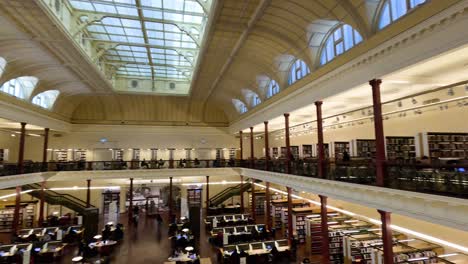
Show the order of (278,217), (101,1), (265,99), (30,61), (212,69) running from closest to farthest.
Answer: (101,1) → (30,61) → (212,69) → (265,99) → (278,217)

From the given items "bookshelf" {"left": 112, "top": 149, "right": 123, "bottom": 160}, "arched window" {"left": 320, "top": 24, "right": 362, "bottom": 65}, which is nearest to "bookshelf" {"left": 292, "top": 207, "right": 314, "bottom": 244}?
"arched window" {"left": 320, "top": 24, "right": 362, "bottom": 65}

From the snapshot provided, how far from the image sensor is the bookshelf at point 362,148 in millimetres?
12148

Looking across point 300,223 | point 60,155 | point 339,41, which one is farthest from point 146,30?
point 60,155

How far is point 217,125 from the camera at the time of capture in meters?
24.5

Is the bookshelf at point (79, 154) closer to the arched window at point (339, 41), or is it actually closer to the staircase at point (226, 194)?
the staircase at point (226, 194)

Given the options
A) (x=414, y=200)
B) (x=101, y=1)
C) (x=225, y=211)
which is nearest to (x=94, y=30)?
(x=101, y=1)

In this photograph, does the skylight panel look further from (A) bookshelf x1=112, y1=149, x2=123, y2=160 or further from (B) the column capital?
(A) bookshelf x1=112, y1=149, x2=123, y2=160

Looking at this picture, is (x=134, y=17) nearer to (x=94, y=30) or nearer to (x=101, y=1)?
(x=101, y=1)

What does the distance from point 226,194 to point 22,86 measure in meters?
14.9

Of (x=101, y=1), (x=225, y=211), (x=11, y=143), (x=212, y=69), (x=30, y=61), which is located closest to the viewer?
(x=101, y=1)

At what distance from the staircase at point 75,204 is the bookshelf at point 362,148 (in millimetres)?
13392

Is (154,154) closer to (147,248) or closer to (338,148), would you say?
(147,248)

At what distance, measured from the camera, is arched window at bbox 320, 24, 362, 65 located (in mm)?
8281

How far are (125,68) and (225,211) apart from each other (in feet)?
42.1
